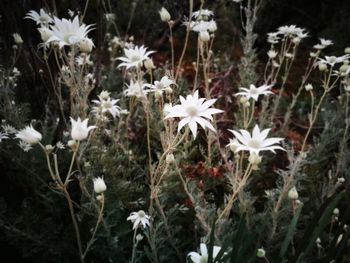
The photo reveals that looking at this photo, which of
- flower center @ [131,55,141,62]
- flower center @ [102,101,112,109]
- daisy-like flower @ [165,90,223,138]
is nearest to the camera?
daisy-like flower @ [165,90,223,138]

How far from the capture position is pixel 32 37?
236 centimetres

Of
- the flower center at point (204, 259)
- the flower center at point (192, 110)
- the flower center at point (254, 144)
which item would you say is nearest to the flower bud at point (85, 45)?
the flower center at point (192, 110)

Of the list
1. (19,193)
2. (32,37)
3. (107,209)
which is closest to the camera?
(107,209)

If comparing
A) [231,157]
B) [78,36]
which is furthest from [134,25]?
[78,36]

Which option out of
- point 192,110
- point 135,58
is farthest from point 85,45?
point 192,110

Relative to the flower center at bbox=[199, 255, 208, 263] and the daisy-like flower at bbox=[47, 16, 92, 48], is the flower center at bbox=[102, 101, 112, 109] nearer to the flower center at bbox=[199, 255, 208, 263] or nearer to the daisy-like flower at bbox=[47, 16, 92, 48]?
the daisy-like flower at bbox=[47, 16, 92, 48]

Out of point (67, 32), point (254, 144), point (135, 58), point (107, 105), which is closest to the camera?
point (254, 144)

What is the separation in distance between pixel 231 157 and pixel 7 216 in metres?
1.39

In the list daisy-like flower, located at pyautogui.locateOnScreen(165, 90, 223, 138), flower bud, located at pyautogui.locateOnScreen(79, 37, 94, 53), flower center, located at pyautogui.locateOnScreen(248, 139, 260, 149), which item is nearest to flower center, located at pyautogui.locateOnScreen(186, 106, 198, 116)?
daisy-like flower, located at pyautogui.locateOnScreen(165, 90, 223, 138)

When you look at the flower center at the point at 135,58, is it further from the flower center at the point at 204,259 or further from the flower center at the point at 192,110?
the flower center at the point at 204,259

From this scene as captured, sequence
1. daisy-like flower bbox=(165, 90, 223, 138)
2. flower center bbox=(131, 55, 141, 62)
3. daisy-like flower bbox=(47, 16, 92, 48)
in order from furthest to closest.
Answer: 1. flower center bbox=(131, 55, 141, 62)
2. daisy-like flower bbox=(47, 16, 92, 48)
3. daisy-like flower bbox=(165, 90, 223, 138)

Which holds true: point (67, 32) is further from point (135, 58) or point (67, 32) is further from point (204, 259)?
point (204, 259)

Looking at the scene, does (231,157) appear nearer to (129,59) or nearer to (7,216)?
→ (129,59)

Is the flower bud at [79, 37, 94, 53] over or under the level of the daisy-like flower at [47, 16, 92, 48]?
under
